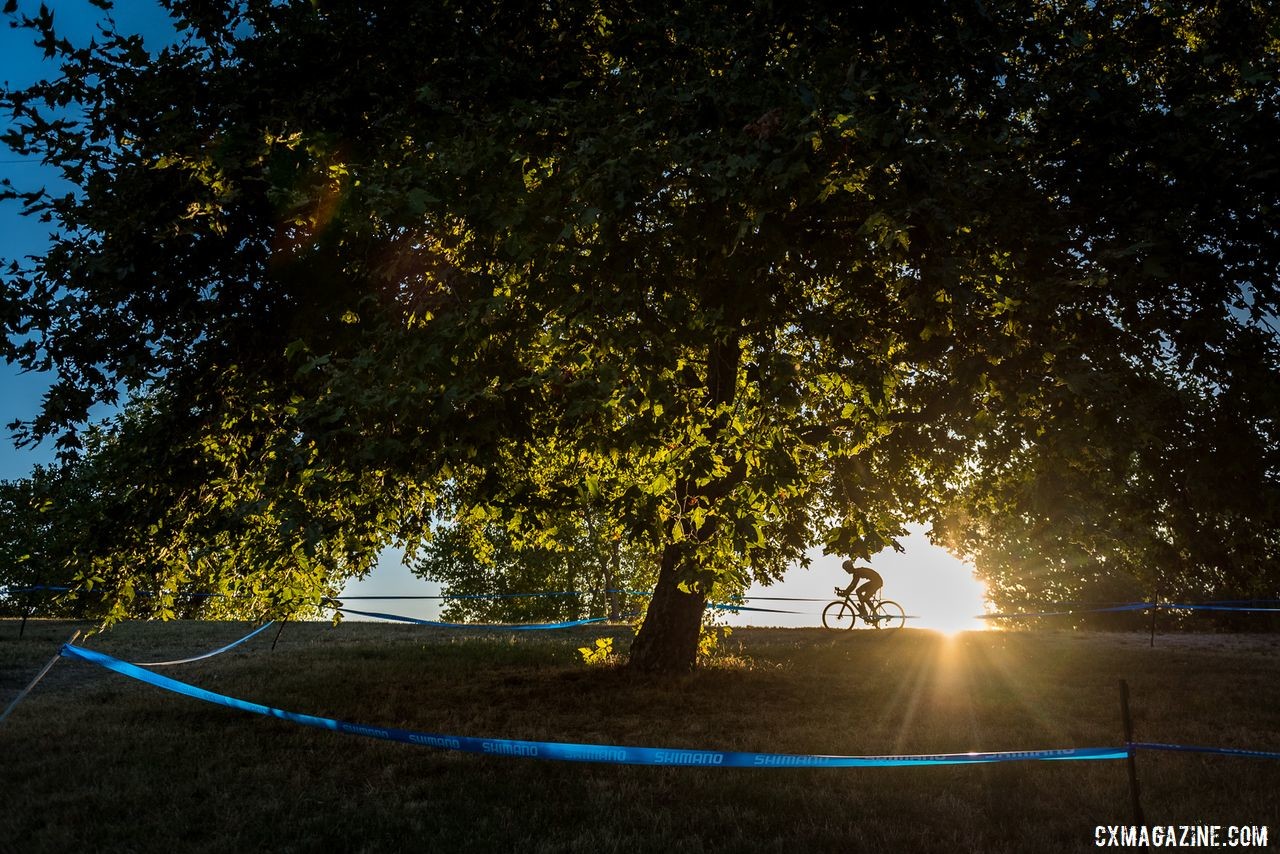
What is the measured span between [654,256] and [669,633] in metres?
7.00

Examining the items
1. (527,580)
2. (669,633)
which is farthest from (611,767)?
(527,580)

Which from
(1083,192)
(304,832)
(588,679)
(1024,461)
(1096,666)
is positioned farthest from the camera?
(1096,666)

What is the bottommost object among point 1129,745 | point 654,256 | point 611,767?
point 611,767

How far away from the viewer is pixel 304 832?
5.53 metres

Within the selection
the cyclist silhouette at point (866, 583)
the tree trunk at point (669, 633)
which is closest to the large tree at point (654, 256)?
the tree trunk at point (669, 633)

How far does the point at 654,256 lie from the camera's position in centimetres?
745

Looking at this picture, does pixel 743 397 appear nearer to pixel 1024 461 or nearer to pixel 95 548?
pixel 1024 461

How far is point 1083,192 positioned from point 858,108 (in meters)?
3.26

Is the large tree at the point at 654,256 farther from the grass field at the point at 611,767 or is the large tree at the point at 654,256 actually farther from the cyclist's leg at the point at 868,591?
the cyclist's leg at the point at 868,591

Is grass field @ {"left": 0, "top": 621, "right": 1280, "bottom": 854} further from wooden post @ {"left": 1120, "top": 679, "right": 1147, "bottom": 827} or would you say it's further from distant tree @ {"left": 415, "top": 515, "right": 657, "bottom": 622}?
distant tree @ {"left": 415, "top": 515, "right": 657, "bottom": 622}

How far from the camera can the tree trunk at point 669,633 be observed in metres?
12.2

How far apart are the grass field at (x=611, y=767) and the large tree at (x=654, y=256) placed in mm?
2020

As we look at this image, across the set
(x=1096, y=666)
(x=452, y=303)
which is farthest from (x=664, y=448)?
(x=1096, y=666)

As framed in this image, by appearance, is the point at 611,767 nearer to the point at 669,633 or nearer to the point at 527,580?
the point at 669,633
